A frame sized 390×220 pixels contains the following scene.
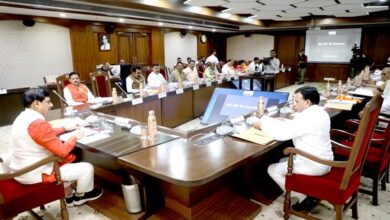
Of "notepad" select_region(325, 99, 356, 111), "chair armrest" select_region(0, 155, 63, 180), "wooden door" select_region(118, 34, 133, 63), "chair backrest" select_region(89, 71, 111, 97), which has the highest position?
"wooden door" select_region(118, 34, 133, 63)

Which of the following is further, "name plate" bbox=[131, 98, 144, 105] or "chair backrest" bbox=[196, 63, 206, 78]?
"chair backrest" bbox=[196, 63, 206, 78]

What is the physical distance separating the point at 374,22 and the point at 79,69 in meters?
9.56

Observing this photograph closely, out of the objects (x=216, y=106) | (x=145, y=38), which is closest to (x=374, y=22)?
(x=145, y=38)

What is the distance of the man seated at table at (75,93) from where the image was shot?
3.81 m

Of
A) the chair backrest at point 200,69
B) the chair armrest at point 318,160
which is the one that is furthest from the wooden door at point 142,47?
the chair armrest at point 318,160

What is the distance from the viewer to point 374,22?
372 inches

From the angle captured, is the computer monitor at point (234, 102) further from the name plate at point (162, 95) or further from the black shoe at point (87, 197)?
the black shoe at point (87, 197)

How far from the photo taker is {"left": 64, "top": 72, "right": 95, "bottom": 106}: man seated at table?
150 inches

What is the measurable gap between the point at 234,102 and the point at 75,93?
218 centimetres

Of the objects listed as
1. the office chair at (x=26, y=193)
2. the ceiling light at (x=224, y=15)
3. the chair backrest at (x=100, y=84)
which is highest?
the ceiling light at (x=224, y=15)

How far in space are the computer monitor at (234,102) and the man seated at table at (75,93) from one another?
1650 millimetres

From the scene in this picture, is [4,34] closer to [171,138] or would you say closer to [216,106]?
[216,106]

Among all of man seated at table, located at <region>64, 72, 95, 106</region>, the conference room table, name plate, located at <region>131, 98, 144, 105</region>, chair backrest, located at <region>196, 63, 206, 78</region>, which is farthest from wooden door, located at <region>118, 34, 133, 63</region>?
the conference room table

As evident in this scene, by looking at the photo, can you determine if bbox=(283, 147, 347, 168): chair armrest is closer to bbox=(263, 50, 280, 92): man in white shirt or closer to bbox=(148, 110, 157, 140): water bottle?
bbox=(148, 110, 157, 140): water bottle
